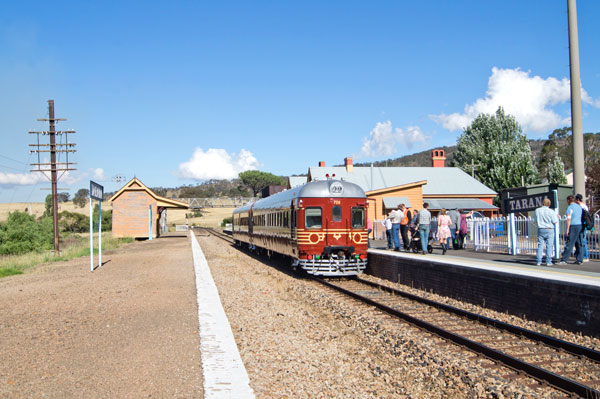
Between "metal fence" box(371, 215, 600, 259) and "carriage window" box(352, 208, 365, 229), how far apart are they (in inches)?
172

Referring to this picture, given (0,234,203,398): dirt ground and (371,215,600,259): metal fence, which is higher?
(371,215,600,259): metal fence

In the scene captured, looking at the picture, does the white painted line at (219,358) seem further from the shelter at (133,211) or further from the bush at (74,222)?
the bush at (74,222)

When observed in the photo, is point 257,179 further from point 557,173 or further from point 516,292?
point 516,292

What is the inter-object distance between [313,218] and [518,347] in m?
9.26

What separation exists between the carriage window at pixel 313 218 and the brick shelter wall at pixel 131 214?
112 feet

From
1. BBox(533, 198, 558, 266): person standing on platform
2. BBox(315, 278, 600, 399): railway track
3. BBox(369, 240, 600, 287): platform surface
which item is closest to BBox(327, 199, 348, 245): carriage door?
BBox(369, 240, 600, 287): platform surface

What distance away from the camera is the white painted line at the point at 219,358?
5104 millimetres

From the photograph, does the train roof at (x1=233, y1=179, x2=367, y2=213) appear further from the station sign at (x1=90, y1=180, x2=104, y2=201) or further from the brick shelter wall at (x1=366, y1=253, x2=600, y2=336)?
the station sign at (x1=90, y1=180, x2=104, y2=201)

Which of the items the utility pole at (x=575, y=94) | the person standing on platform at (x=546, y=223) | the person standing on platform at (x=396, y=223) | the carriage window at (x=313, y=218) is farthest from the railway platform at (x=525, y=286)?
the person standing on platform at (x=396, y=223)

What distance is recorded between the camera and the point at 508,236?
1603cm

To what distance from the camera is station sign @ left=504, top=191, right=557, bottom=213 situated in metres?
13.6

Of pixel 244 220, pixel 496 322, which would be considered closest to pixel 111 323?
pixel 496 322

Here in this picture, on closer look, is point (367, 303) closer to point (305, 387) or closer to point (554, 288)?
point (554, 288)

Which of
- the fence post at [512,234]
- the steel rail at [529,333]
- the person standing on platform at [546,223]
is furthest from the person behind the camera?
the fence post at [512,234]
